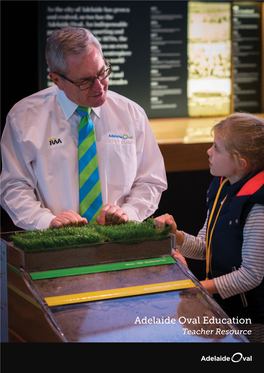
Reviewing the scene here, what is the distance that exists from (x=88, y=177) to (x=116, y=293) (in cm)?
94

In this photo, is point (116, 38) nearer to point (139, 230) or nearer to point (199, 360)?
point (139, 230)

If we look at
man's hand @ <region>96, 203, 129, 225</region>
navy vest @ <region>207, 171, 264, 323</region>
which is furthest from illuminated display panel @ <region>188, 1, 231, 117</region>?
man's hand @ <region>96, 203, 129, 225</region>

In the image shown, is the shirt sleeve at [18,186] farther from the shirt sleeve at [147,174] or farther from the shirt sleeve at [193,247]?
the shirt sleeve at [193,247]

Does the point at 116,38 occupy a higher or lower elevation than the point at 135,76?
higher

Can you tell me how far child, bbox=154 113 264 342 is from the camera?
1637 mm

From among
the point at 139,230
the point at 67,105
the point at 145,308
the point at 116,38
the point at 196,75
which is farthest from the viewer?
the point at 196,75

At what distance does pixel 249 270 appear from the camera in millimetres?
1637

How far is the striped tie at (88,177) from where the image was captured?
208 cm

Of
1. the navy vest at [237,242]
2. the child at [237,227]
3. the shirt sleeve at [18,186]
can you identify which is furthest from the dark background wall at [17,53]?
the navy vest at [237,242]

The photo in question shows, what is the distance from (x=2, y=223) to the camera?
11.0ft

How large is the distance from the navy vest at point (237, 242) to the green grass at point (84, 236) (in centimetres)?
38

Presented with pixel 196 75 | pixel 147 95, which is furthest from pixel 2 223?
pixel 196 75

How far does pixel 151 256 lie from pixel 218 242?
1.52 feet

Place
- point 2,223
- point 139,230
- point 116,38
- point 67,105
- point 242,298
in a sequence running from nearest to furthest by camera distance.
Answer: point 139,230
point 242,298
point 67,105
point 2,223
point 116,38
